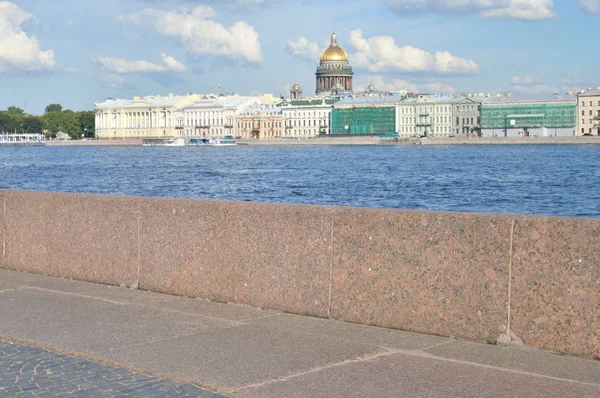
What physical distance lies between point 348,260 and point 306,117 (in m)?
102

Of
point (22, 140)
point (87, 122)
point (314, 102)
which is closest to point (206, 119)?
point (314, 102)

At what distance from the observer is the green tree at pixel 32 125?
127m

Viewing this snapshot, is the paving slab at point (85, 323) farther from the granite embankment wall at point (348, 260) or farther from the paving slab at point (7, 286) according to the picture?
the granite embankment wall at point (348, 260)

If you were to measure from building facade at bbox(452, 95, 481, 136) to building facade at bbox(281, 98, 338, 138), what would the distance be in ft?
44.6

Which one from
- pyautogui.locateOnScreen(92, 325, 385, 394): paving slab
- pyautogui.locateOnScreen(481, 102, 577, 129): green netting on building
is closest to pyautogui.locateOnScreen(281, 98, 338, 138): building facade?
pyautogui.locateOnScreen(481, 102, 577, 129): green netting on building

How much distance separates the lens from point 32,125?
127250 millimetres

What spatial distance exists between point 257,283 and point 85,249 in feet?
3.65

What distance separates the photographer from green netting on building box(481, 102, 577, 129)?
88.9m

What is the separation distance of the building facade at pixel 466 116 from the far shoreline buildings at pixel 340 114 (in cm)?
10

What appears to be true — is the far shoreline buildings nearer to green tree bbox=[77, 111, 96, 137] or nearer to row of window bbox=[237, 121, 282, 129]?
row of window bbox=[237, 121, 282, 129]

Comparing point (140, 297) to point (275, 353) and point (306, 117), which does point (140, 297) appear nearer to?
point (275, 353)

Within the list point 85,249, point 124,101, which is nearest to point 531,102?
point 124,101

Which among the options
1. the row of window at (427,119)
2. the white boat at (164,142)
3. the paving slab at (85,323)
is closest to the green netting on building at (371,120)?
the row of window at (427,119)

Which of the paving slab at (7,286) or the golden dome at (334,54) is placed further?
the golden dome at (334,54)
